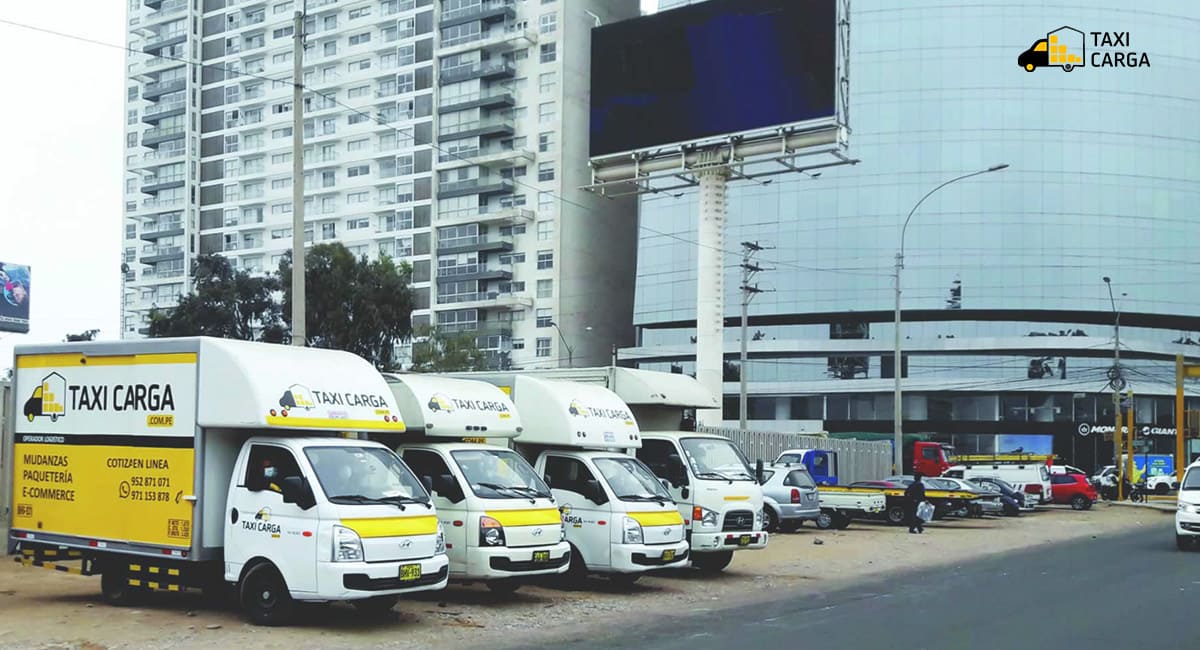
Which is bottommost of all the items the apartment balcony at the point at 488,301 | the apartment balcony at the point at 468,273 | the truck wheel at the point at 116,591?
the truck wheel at the point at 116,591

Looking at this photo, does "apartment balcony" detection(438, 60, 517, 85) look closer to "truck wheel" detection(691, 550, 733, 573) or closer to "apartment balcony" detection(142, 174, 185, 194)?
"apartment balcony" detection(142, 174, 185, 194)

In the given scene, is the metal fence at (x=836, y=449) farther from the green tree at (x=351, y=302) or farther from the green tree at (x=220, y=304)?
the green tree at (x=220, y=304)

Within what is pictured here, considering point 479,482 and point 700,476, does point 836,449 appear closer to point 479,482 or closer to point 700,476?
point 700,476

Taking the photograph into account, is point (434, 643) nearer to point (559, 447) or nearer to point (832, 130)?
point (559, 447)

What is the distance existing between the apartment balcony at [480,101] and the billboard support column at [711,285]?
50559 millimetres

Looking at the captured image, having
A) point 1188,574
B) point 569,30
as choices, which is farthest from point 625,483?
point 569,30

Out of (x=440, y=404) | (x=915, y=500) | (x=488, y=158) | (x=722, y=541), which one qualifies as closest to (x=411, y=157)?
(x=488, y=158)

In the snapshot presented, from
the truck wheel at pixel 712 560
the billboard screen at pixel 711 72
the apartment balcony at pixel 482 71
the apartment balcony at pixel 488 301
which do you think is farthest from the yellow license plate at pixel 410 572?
the apartment balcony at pixel 482 71

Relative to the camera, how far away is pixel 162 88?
106875 millimetres

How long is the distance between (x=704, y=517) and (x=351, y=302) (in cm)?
3654

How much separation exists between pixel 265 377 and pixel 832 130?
103 feet

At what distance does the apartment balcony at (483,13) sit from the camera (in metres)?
92.5

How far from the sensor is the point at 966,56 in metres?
83.0

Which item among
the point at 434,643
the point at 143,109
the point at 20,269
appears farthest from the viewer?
the point at 143,109
